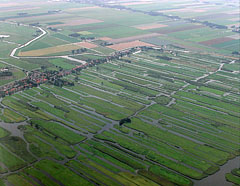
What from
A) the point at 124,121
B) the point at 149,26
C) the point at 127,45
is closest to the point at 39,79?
the point at 124,121

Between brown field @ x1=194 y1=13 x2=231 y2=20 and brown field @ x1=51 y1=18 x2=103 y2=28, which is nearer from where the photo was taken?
brown field @ x1=51 y1=18 x2=103 y2=28

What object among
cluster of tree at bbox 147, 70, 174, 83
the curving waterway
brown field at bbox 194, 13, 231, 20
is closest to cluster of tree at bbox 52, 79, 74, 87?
cluster of tree at bbox 147, 70, 174, 83

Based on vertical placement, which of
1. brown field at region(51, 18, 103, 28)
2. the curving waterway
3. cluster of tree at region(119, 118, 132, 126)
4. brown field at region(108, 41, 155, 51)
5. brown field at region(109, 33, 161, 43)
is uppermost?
brown field at region(51, 18, 103, 28)

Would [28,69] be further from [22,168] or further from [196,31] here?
[196,31]

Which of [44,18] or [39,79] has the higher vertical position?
[44,18]

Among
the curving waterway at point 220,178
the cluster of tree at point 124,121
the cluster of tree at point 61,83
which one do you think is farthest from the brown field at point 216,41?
the curving waterway at point 220,178

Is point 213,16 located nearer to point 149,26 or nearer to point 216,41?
point 149,26

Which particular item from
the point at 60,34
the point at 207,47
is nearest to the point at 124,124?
the point at 207,47

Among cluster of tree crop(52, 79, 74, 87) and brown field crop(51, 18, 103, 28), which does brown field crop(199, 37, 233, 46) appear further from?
cluster of tree crop(52, 79, 74, 87)
